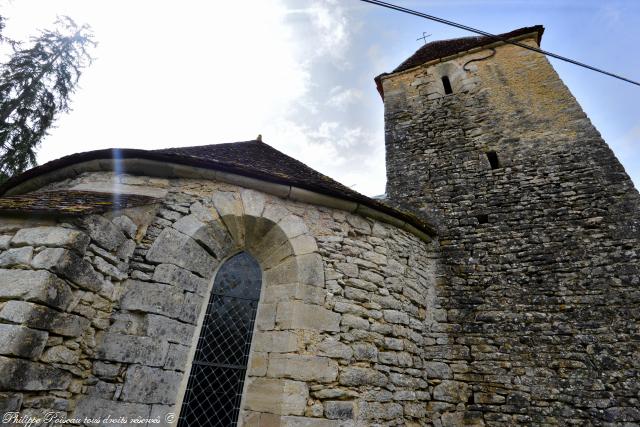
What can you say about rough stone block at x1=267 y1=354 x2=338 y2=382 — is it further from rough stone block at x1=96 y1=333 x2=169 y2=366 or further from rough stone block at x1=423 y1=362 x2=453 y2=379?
rough stone block at x1=423 y1=362 x2=453 y2=379

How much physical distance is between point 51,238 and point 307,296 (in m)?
2.43

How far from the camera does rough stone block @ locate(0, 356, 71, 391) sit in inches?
85.0

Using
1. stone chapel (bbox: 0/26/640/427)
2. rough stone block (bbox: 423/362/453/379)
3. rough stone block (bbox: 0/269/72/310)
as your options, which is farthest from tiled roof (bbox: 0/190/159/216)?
rough stone block (bbox: 423/362/453/379)

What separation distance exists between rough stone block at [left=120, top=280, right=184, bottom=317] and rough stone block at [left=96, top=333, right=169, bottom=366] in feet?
0.86

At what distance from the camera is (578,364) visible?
12.9 feet

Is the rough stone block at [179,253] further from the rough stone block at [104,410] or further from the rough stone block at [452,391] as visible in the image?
the rough stone block at [452,391]

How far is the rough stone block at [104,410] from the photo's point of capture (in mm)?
2578

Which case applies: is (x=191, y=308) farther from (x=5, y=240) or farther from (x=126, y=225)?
(x=5, y=240)

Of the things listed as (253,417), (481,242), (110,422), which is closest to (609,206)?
(481,242)

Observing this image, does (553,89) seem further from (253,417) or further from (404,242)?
(253,417)

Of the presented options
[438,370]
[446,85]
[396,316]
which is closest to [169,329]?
Answer: [396,316]

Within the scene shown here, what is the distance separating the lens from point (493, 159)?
21.4 ft

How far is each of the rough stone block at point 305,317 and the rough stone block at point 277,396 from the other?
56cm

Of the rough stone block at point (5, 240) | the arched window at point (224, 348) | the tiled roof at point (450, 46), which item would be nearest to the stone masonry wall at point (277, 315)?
the arched window at point (224, 348)
